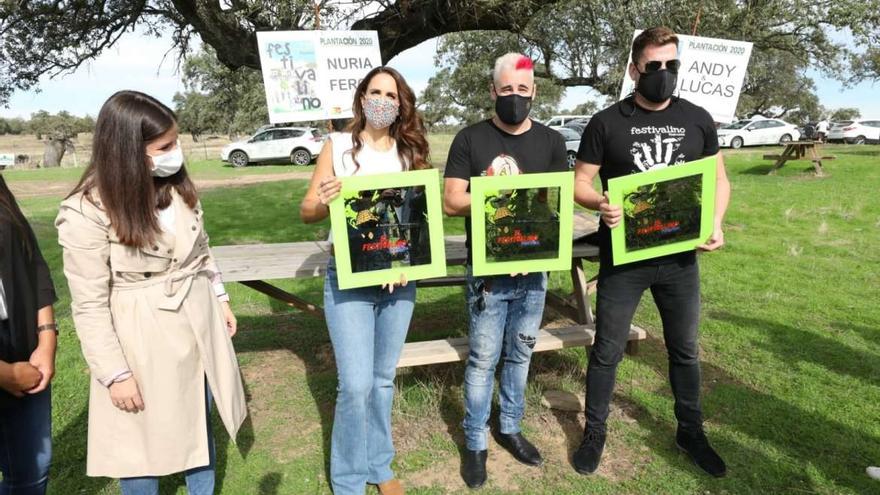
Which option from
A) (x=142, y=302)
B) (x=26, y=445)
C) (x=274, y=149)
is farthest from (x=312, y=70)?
(x=274, y=149)

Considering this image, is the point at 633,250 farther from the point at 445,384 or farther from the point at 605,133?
the point at 445,384

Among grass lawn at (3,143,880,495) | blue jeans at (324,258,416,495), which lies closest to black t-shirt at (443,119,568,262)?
blue jeans at (324,258,416,495)

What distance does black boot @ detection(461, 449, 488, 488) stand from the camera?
9.79 ft

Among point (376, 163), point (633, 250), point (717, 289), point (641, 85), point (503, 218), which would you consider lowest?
point (717, 289)

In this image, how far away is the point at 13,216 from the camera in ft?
6.36

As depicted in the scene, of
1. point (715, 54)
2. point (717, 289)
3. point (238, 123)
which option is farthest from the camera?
point (238, 123)

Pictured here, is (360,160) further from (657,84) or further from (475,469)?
(475,469)

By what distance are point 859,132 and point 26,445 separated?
36.3 metres

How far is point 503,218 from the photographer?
2645mm

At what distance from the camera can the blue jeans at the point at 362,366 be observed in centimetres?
251

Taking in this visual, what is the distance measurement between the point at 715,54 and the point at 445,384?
12.5ft

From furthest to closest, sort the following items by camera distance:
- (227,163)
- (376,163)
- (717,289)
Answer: (227,163) < (717,289) < (376,163)

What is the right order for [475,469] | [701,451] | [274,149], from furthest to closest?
[274,149] → [701,451] → [475,469]

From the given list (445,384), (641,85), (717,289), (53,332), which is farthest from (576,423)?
(717,289)
